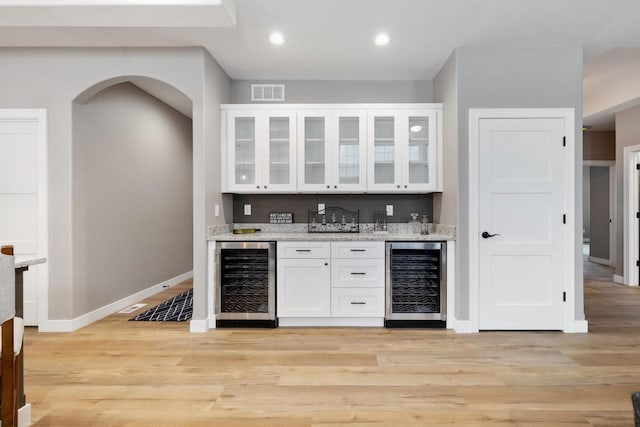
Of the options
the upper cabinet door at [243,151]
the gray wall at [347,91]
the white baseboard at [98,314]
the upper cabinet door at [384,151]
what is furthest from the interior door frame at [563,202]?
the white baseboard at [98,314]

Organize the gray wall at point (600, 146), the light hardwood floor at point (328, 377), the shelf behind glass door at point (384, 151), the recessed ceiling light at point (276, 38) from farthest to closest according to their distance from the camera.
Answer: the gray wall at point (600, 146) → the shelf behind glass door at point (384, 151) → the recessed ceiling light at point (276, 38) → the light hardwood floor at point (328, 377)

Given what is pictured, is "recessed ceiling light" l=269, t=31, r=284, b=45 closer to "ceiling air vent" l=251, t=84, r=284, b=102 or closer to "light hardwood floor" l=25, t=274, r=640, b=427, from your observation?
"ceiling air vent" l=251, t=84, r=284, b=102

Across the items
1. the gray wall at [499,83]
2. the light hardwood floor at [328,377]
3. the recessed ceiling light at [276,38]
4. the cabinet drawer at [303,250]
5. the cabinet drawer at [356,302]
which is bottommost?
the light hardwood floor at [328,377]

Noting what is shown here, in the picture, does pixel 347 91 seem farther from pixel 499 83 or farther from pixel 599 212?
pixel 599 212

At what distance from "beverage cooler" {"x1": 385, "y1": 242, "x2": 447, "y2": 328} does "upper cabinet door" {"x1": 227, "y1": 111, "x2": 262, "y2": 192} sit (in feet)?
5.40

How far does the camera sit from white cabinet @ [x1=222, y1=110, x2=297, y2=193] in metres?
3.95

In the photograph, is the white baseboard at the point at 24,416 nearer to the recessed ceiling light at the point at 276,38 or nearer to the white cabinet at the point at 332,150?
the white cabinet at the point at 332,150

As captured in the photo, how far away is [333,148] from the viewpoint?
396 centimetres

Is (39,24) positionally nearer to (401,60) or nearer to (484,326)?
(401,60)

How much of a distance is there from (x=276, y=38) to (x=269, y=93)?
97 centimetres

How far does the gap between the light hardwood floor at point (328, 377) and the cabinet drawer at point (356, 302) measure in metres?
0.17

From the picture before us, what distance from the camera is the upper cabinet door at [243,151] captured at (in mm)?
3957

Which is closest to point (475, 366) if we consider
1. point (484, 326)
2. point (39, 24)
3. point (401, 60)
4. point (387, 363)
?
point (387, 363)

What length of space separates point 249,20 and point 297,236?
1.99 m
